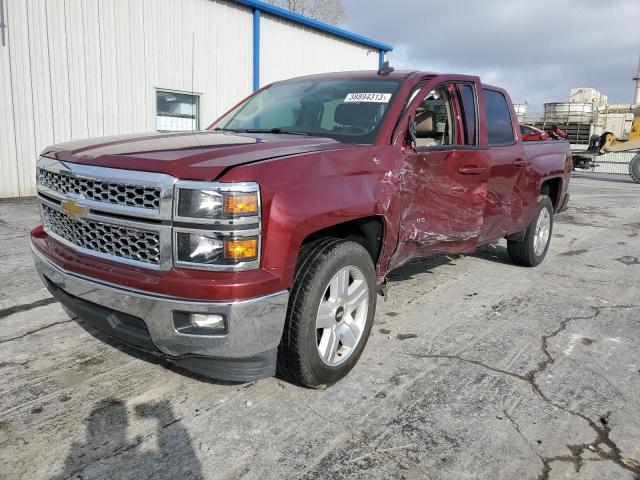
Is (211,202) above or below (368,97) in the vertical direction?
below

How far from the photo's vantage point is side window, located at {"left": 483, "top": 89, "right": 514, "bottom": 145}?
15.0 ft

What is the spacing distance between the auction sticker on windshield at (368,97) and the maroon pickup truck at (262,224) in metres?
0.01

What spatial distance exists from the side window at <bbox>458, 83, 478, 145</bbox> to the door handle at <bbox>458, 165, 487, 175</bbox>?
24cm

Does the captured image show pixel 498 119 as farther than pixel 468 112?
Yes

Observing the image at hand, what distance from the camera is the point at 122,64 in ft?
34.0

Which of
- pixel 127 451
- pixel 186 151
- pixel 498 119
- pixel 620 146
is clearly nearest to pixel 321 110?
pixel 186 151

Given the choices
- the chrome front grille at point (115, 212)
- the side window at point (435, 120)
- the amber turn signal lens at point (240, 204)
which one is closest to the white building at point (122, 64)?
the side window at point (435, 120)

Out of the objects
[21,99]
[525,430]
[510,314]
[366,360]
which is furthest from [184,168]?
[21,99]

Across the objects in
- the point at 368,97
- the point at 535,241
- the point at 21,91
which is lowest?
the point at 535,241

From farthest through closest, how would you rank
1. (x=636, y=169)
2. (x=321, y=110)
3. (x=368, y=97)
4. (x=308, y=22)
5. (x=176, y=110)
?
(x=636, y=169), (x=308, y=22), (x=176, y=110), (x=321, y=110), (x=368, y=97)

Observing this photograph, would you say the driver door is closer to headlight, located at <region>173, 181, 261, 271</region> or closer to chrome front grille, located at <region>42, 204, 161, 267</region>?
headlight, located at <region>173, 181, 261, 271</region>

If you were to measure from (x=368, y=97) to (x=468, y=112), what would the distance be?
106cm

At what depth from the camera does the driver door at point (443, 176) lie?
11.2ft

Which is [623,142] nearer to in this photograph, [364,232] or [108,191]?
[364,232]
